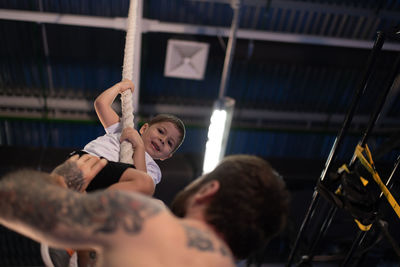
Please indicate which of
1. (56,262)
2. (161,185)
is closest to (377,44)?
(56,262)

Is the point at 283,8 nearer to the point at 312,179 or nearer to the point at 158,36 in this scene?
the point at 158,36

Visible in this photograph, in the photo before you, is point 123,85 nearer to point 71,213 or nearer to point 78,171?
point 78,171

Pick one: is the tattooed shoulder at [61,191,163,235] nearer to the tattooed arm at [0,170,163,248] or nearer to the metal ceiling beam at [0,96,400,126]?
the tattooed arm at [0,170,163,248]

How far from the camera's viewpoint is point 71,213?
2.56 ft

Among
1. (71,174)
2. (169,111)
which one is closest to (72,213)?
(71,174)

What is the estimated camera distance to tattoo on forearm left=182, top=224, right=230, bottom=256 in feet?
2.69

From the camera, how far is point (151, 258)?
737mm

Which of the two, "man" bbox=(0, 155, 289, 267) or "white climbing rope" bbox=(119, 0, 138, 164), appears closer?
"man" bbox=(0, 155, 289, 267)

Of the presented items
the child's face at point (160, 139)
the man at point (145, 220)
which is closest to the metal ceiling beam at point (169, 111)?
the child's face at point (160, 139)

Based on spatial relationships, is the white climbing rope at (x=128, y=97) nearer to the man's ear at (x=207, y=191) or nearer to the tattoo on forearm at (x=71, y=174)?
the tattoo on forearm at (x=71, y=174)

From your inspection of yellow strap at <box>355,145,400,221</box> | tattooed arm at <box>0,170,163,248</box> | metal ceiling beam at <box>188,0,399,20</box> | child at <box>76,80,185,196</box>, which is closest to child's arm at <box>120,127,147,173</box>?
child at <box>76,80,185,196</box>

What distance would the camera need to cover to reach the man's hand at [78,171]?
118 cm

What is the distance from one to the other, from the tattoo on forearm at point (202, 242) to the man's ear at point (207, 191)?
134 mm

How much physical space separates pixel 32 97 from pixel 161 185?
1.96m
